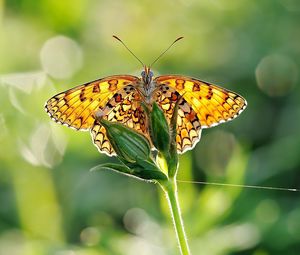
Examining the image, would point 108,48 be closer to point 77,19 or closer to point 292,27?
point 77,19

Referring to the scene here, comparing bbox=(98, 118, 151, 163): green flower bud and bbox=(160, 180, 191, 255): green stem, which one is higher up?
bbox=(98, 118, 151, 163): green flower bud

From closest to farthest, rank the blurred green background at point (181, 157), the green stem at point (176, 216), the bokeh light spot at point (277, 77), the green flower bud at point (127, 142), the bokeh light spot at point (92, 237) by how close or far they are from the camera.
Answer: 1. the green stem at point (176, 216)
2. the green flower bud at point (127, 142)
3. the bokeh light spot at point (92, 237)
4. the blurred green background at point (181, 157)
5. the bokeh light spot at point (277, 77)

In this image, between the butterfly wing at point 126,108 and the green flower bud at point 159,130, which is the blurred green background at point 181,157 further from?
the green flower bud at point 159,130

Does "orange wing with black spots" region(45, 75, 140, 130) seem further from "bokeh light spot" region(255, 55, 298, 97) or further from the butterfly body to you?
"bokeh light spot" region(255, 55, 298, 97)

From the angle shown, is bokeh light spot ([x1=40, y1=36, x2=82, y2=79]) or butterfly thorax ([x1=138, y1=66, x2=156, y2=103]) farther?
bokeh light spot ([x1=40, y1=36, x2=82, y2=79])

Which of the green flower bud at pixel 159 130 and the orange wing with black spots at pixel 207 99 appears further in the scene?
the orange wing with black spots at pixel 207 99

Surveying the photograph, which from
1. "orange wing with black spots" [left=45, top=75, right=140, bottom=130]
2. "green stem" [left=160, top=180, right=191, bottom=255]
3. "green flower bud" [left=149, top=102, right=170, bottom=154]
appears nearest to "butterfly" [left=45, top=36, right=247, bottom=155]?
"orange wing with black spots" [left=45, top=75, right=140, bottom=130]

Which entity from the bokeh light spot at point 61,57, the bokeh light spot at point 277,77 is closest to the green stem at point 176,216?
the bokeh light spot at point 61,57
